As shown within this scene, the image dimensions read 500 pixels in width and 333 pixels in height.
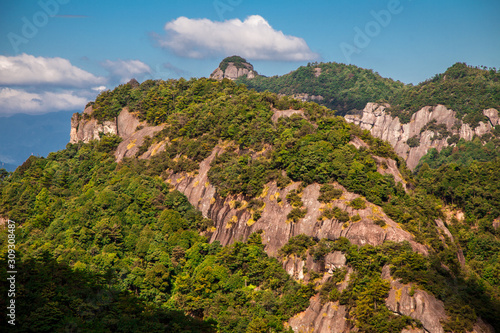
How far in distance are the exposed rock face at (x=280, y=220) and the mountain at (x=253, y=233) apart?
224 millimetres

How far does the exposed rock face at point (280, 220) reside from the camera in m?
57.8

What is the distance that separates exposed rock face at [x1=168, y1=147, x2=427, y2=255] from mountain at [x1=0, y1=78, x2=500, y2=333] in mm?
224

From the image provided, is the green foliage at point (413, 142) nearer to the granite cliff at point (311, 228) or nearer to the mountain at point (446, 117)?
the mountain at point (446, 117)

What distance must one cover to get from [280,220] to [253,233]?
4482mm

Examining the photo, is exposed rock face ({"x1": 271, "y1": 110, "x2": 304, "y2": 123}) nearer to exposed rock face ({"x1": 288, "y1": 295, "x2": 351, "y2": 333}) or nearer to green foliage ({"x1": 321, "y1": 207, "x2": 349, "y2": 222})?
green foliage ({"x1": 321, "y1": 207, "x2": 349, "y2": 222})

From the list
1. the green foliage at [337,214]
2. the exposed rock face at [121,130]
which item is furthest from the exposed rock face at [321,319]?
the exposed rock face at [121,130]

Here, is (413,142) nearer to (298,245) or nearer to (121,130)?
(121,130)

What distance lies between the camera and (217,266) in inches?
2490

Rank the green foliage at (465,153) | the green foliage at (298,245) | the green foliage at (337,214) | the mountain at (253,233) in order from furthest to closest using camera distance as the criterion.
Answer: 1. the green foliage at (465,153)
2. the green foliage at (298,245)
3. the green foliage at (337,214)
4. the mountain at (253,233)

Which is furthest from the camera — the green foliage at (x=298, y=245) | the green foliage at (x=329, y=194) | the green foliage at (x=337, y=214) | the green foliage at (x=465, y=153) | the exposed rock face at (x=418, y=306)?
the green foliage at (x=465, y=153)

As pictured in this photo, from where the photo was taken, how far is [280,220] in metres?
66.1

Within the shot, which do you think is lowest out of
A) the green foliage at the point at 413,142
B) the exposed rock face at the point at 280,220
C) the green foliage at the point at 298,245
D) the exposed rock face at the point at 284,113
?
the green foliage at the point at 298,245

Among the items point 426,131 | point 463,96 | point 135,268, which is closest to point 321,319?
point 135,268

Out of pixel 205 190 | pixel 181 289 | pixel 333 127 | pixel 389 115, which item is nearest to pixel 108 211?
pixel 205 190
